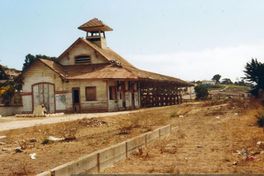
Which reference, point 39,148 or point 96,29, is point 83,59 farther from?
point 39,148

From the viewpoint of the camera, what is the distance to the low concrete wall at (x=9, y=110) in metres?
37.5

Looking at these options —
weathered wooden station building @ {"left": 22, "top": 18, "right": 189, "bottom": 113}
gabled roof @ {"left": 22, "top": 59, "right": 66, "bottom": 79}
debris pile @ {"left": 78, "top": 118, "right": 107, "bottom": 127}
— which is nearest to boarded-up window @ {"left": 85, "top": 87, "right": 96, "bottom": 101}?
weathered wooden station building @ {"left": 22, "top": 18, "right": 189, "bottom": 113}

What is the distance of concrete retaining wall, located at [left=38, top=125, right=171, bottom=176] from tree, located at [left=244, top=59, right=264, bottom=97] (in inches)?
878

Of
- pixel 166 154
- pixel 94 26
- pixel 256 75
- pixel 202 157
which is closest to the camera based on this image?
pixel 202 157

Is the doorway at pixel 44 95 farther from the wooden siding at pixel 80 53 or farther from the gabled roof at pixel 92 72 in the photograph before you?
the wooden siding at pixel 80 53

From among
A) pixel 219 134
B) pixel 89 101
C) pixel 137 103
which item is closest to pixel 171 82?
pixel 137 103

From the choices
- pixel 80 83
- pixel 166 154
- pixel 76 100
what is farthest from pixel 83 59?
pixel 166 154

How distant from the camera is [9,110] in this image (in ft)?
126

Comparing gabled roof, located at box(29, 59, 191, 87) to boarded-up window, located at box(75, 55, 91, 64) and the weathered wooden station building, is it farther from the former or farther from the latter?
boarded-up window, located at box(75, 55, 91, 64)

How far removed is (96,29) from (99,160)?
36575mm

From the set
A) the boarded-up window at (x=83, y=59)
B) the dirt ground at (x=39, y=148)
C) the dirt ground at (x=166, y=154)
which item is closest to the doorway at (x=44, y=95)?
the boarded-up window at (x=83, y=59)

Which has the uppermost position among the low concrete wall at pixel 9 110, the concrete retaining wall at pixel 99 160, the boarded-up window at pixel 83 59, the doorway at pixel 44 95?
the boarded-up window at pixel 83 59

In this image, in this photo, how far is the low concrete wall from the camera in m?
37.5

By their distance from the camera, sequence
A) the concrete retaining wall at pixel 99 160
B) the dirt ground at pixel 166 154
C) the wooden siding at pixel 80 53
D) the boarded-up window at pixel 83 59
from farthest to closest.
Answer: the boarded-up window at pixel 83 59 < the wooden siding at pixel 80 53 < the dirt ground at pixel 166 154 < the concrete retaining wall at pixel 99 160
